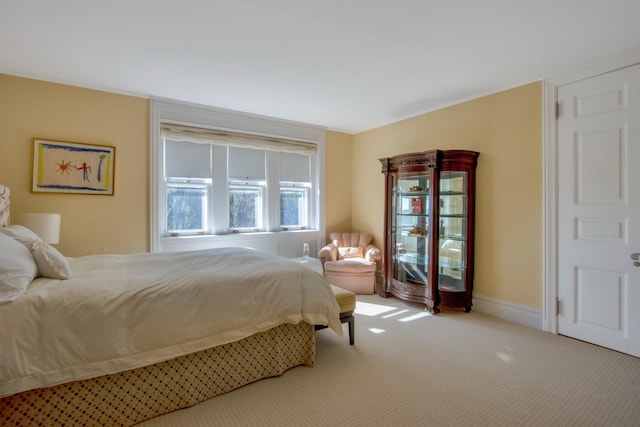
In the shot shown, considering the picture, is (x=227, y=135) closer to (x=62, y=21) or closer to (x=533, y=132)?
(x=62, y=21)

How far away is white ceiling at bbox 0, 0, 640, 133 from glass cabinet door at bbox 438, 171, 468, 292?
3.49ft

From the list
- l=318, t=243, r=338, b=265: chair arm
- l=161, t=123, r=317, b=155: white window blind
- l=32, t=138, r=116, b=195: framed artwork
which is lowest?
l=318, t=243, r=338, b=265: chair arm

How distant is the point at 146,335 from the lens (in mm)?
1793

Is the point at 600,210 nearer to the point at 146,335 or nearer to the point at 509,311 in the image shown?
the point at 509,311

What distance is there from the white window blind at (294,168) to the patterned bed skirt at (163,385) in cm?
300

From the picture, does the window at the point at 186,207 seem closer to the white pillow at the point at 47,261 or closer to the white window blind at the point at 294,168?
the white window blind at the point at 294,168

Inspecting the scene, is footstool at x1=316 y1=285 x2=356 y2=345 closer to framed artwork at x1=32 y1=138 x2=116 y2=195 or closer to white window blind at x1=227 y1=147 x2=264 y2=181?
white window blind at x1=227 y1=147 x2=264 y2=181

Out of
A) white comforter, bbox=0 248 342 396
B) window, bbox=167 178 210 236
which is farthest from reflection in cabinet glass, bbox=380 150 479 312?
window, bbox=167 178 210 236

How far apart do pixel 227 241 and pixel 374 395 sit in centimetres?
294

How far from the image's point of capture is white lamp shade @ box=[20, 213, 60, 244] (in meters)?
2.84

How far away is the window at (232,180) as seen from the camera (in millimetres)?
3992

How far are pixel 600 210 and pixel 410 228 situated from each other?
6.34 feet

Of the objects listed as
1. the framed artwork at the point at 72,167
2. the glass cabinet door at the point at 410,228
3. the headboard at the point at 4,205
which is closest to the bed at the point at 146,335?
the headboard at the point at 4,205

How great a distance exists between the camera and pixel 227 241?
4363 mm
